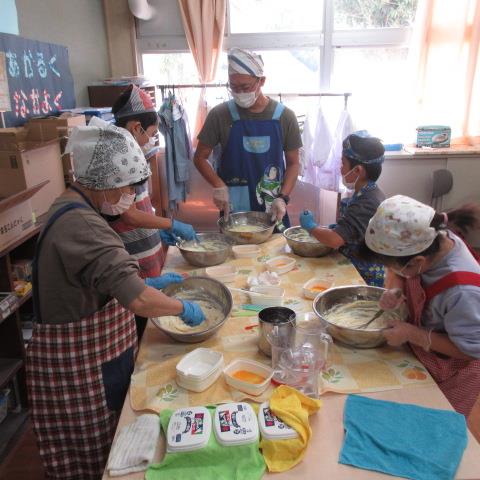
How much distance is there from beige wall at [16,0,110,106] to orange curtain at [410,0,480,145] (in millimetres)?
3073

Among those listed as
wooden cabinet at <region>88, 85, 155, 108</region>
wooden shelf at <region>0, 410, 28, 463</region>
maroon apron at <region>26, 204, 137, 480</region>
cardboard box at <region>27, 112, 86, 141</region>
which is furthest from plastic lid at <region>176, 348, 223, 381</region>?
wooden cabinet at <region>88, 85, 155, 108</region>

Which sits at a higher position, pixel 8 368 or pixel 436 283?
pixel 436 283

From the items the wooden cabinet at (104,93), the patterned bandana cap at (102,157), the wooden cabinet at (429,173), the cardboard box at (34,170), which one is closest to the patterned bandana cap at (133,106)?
the cardboard box at (34,170)

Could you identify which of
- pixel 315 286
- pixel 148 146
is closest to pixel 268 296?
pixel 315 286

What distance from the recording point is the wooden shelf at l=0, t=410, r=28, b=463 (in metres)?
2.45

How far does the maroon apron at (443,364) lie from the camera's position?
1502mm

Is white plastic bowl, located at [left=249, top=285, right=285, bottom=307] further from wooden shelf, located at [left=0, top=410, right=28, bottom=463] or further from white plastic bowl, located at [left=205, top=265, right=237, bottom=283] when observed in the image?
wooden shelf, located at [left=0, top=410, right=28, bottom=463]

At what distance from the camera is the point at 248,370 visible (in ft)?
4.84

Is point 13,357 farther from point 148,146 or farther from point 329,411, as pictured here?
point 329,411

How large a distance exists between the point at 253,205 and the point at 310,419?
203 centimetres

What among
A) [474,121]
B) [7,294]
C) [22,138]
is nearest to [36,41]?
[22,138]

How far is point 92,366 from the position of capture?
157cm

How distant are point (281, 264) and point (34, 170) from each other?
1440 millimetres

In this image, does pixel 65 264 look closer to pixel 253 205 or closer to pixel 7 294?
pixel 7 294
